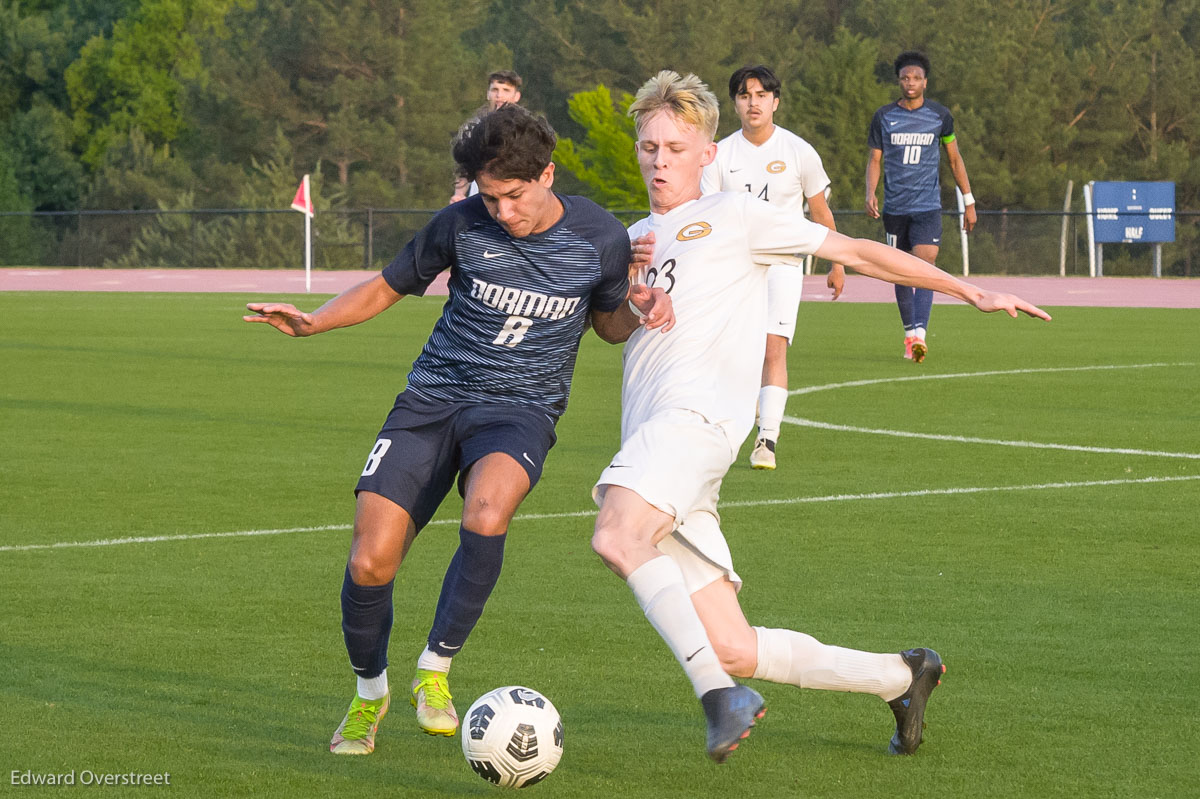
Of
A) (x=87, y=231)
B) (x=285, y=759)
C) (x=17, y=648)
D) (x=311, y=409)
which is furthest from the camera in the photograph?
(x=87, y=231)

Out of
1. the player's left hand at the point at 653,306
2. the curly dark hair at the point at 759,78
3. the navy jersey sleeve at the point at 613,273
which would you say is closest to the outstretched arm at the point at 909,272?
the player's left hand at the point at 653,306

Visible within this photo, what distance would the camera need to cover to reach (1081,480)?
9.27 m

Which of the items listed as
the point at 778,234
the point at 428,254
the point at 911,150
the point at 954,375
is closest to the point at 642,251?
the point at 778,234

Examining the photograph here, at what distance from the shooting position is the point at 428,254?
5.03m

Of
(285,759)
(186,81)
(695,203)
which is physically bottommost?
(285,759)

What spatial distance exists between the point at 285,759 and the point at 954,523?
4.19 metres

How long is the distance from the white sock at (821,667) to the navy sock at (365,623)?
104cm

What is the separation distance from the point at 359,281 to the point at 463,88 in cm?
2611

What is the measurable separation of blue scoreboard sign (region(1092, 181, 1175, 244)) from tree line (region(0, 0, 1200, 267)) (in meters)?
14.7

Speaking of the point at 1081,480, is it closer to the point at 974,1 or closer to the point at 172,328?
the point at 172,328

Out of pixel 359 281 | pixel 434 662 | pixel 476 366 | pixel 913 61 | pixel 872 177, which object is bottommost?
pixel 434 662

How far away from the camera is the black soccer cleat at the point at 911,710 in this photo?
15.2 feet

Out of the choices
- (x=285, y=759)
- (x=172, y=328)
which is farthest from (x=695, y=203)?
(x=172, y=328)

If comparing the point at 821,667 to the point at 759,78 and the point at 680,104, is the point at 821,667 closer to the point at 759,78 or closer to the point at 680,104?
the point at 680,104
